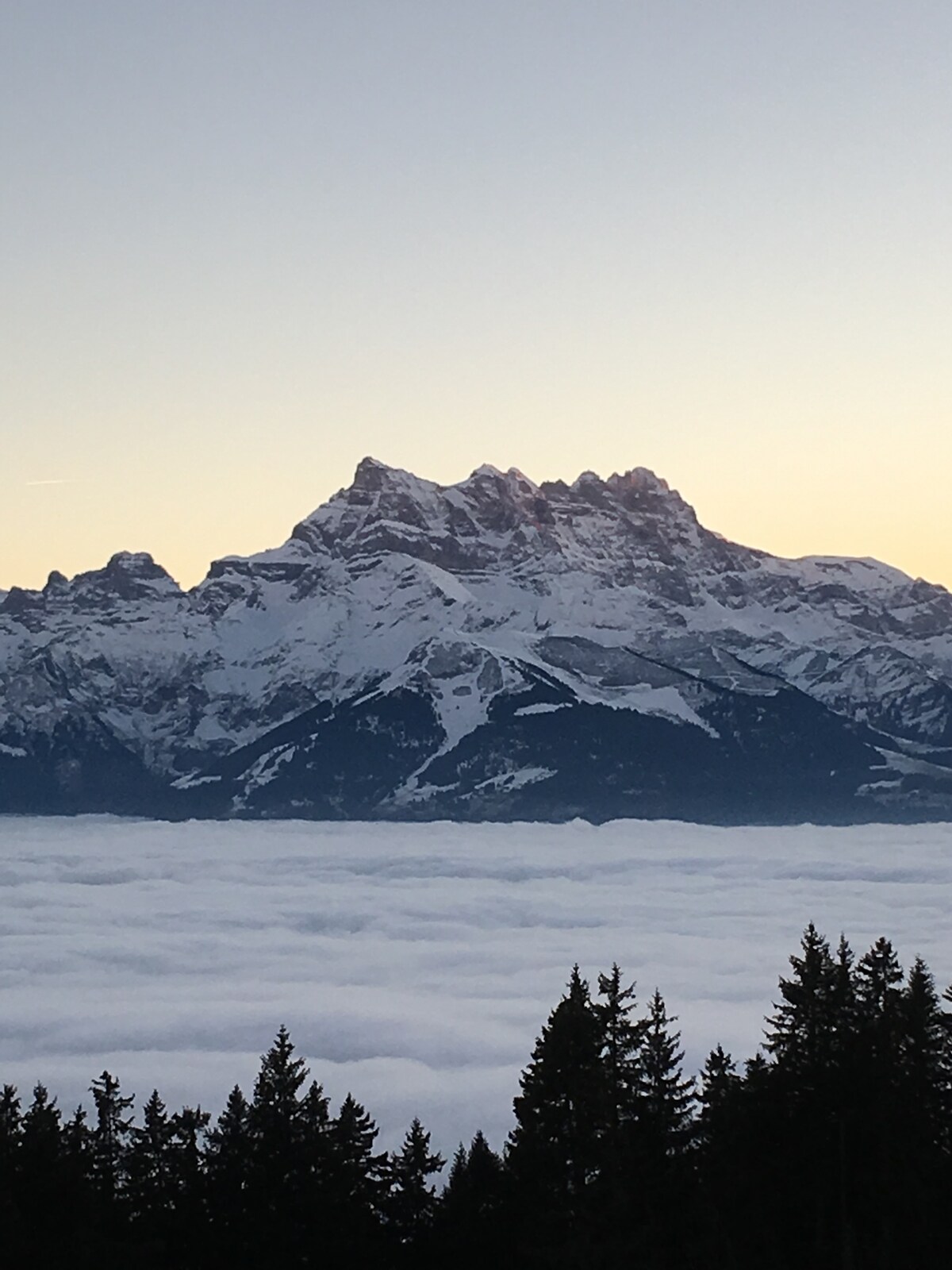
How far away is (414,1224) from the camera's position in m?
64.1

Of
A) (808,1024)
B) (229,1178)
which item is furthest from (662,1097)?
(229,1178)

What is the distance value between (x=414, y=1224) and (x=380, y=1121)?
4824 inches

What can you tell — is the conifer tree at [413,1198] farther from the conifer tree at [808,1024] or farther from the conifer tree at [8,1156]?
the conifer tree at [808,1024]

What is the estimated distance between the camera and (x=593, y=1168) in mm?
58531

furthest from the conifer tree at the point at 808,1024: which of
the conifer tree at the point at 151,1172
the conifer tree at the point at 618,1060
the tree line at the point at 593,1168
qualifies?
the conifer tree at the point at 151,1172

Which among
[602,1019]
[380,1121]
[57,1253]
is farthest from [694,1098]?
[380,1121]

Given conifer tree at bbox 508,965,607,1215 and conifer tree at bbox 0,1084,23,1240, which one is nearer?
conifer tree at bbox 0,1084,23,1240

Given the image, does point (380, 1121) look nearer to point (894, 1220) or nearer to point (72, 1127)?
point (72, 1127)

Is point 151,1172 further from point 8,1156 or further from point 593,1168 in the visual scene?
point 593,1168

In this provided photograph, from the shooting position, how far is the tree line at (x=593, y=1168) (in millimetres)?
52812

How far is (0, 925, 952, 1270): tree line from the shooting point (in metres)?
52.8

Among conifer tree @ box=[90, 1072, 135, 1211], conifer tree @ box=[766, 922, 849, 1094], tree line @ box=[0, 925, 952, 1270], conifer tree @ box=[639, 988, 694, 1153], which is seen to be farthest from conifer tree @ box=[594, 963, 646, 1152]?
conifer tree @ box=[90, 1072, 135, 1211]

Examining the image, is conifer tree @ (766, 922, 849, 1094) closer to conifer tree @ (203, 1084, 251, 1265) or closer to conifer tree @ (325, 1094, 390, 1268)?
conifer tree @ (325, 1094, 390, 1268)

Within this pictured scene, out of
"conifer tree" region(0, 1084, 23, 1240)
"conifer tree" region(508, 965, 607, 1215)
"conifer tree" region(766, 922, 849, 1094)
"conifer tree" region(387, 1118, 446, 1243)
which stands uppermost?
"conifer tree" region(766, 922, 849, 1094)
